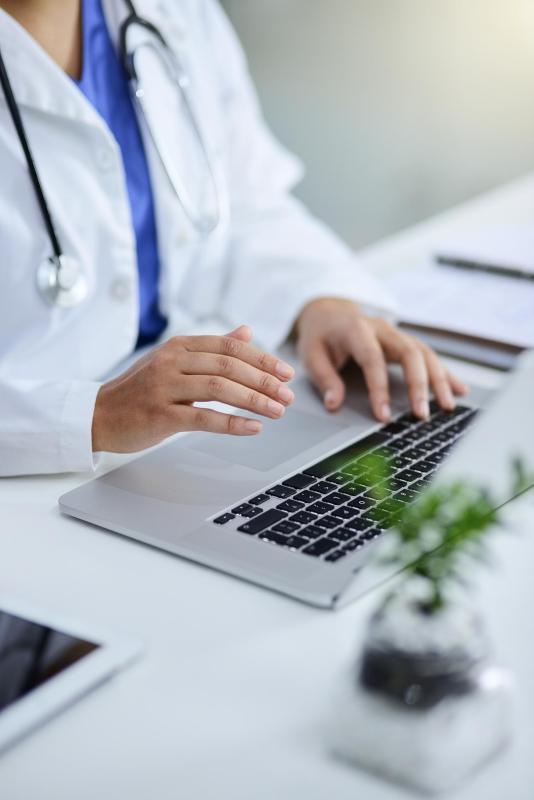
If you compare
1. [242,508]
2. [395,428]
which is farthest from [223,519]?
[395,428]

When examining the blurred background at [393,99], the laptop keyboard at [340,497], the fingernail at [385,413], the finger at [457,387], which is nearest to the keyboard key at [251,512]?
the laptop keyboard at [340,497]

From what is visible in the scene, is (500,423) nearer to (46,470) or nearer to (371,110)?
(46,470)

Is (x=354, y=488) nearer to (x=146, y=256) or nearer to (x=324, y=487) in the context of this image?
(x=324, y=487)

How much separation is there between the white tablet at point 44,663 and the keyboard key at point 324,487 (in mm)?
240

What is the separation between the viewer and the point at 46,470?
0.87 m

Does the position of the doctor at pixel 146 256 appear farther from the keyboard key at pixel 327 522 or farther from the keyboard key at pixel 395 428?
the keyboard key at pixel 327 522

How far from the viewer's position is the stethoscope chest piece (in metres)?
1.00

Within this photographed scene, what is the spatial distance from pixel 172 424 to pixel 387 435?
0.22m

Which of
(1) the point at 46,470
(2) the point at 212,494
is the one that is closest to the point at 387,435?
(2) the point at 212,494

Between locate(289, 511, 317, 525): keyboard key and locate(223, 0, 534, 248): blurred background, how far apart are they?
2.86 meters

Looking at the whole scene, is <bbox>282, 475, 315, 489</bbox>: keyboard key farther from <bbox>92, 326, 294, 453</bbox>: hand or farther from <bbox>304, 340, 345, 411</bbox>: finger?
<bbox>304, 340, 345, 411</bbox>: finger

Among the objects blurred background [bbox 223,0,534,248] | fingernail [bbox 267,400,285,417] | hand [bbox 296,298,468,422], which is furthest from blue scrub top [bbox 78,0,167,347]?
blurred background [bbox 223,0,534,248]

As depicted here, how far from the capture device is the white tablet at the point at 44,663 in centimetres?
55

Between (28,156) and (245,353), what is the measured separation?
326 millimetres
